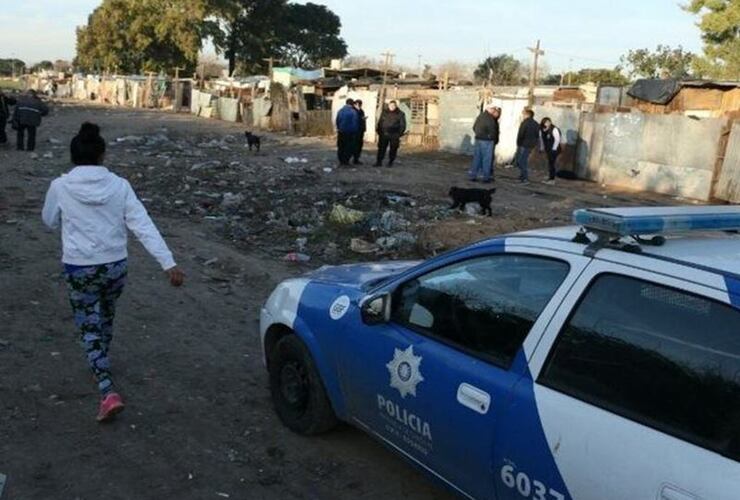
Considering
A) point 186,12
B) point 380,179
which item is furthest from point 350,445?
point 186,12

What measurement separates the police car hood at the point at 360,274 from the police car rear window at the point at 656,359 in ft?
4.64

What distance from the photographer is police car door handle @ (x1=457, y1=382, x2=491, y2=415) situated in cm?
278

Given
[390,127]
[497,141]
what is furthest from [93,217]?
[390,127]

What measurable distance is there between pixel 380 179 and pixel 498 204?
9.98 feet

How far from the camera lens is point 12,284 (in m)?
6.80

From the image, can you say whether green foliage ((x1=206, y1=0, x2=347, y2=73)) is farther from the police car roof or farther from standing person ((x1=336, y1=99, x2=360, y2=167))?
the police car roof

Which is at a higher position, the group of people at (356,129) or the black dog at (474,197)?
the group of people at (356,129)

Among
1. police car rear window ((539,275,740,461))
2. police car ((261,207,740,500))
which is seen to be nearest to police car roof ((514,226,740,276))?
police car ((261,207,740,500))

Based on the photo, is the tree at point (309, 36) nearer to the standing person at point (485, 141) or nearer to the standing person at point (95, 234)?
the standing person at point (485, 141)

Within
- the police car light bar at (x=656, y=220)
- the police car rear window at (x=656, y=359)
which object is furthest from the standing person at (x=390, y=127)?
the police car rear window at (x=656, y=359)

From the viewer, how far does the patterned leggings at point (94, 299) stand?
13.5 ft

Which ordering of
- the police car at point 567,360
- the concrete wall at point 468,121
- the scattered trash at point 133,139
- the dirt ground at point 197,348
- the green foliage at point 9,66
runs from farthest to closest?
1. the green foliage at point 9,66
2. the scattered trash at point 133,139
3. the concrete wall at point 468,121
4. the dirt ground at point 197,348
5. the police car at point 567,360

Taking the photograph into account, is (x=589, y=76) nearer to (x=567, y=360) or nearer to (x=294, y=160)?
(x=294, y=160)

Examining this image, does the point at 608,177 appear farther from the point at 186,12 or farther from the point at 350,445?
the point at 186,12
